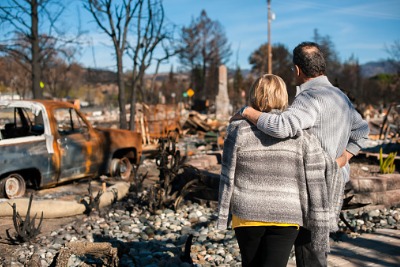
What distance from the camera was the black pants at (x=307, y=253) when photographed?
282cm

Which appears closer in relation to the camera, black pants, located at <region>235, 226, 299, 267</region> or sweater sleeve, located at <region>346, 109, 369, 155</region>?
black pants, located at <region>235, 226, 299, 267</region>

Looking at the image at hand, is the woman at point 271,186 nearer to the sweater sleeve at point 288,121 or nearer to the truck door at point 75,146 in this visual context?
the sweater sleeve at point 288,121

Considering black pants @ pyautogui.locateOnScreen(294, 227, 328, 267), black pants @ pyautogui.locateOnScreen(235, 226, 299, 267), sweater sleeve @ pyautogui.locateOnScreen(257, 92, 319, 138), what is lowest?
black pants @ pyautogui.locateOnScreen(294, 227, 328, 267)

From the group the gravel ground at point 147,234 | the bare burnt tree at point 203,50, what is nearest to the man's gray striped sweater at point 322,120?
the gravel ground at point 147,234

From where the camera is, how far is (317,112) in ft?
8.79

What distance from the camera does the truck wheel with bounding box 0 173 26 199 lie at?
22.5ft

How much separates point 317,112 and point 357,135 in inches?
18.8

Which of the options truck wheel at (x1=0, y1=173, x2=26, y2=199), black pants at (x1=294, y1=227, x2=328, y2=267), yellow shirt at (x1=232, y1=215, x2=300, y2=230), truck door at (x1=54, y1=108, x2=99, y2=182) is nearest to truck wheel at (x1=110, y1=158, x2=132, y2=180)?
truck door at (x1=54, y1=108, x2=99, y2=182)

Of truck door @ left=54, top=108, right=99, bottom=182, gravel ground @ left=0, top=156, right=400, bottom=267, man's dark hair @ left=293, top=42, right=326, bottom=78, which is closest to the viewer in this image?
man's dark hair @ left=293, top=42, right=326, bottom=78

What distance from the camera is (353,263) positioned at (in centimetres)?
415

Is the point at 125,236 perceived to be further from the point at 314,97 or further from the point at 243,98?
the point at 243,98

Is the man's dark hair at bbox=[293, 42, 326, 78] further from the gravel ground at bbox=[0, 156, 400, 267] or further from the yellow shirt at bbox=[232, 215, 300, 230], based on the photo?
the gravel ground at bbox=[0, 156, 400, 267]

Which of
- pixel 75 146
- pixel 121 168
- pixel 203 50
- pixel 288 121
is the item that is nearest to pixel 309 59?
pixel 288 121

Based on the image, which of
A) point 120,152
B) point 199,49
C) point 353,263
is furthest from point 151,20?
point 199,49
